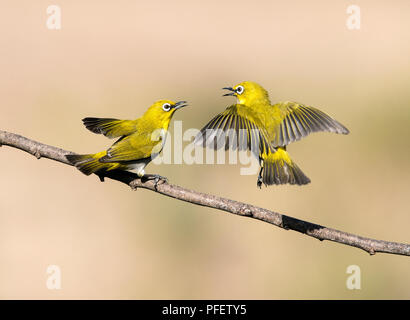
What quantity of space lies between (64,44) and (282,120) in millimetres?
10605

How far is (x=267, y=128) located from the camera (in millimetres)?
5746

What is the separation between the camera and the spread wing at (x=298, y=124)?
560 cm

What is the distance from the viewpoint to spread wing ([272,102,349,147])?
560cm

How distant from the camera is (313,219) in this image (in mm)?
10773

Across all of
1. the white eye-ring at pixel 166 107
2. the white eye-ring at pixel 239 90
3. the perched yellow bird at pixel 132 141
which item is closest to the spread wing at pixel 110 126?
the perched yellow bird at pixel 132 141

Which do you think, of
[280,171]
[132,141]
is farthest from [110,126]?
[280,171]

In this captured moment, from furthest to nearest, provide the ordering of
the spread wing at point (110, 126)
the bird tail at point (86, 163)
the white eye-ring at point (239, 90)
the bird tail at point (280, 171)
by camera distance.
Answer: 1. the white eye-ring at point (239, 90)
2. the spread wing at point (110, 126)
3. the bird tail at point (280, 171)
4. the bird tail at point (86, 163)

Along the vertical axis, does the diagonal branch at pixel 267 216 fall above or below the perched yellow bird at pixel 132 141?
below

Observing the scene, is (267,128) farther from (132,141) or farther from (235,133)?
(132,141)

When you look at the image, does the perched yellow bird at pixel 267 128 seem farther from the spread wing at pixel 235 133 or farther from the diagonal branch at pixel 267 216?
the diagonal branch at pixel 267 216

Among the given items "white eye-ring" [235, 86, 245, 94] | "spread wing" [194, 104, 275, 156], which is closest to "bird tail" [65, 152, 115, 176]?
"spread wing" [194, 104, 275, 156]

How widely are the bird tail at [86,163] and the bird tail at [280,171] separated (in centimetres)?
143

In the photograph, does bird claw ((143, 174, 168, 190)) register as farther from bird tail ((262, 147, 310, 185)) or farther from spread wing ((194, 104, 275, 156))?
bird tail ((262, 147, 310, 185))

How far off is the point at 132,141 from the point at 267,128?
131 cm
